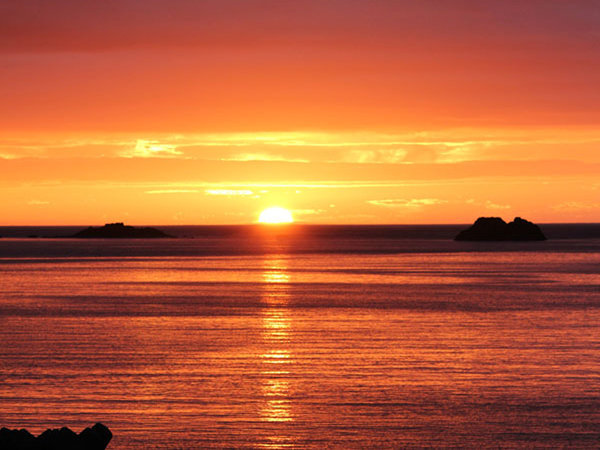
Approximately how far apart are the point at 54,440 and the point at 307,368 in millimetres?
18227

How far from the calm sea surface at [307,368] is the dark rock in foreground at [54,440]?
403cm

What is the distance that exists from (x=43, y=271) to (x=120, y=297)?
50.7m

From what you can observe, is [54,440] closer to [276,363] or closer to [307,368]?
[307,368]

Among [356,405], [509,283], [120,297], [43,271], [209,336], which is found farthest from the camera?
[43,271]

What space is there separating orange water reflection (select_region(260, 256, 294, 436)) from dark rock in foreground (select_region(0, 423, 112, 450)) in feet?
19.7

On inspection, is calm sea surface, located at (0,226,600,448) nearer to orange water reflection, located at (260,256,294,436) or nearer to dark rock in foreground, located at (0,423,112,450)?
orange water reflection, located at (260,256,294,436)

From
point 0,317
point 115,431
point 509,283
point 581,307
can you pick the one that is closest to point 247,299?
point 0,317

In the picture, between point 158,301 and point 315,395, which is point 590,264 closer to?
point 158,301

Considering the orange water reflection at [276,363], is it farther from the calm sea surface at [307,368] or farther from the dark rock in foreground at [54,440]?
the dark rock in foreground at [54,440]

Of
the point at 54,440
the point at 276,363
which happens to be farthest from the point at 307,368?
the point at 54,440

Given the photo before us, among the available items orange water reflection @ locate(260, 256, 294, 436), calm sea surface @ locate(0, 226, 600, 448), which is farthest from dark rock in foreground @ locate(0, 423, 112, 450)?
orange water reflection @ locate(260, 256, 294, 436)

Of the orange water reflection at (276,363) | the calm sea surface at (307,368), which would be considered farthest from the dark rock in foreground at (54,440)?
the orange water reflection at (276,363)

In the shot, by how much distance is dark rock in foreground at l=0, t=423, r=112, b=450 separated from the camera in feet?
68.3

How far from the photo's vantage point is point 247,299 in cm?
7612
